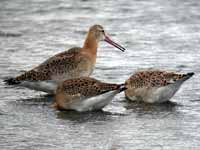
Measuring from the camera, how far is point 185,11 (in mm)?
19203

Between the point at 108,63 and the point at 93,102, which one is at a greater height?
the point at 93,102

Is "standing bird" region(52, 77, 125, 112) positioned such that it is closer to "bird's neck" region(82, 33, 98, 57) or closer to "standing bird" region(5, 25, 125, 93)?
"standing bird" region(5, 25, 125, 93)

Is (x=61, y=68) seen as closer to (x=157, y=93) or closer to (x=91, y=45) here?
(x=91, y=45)

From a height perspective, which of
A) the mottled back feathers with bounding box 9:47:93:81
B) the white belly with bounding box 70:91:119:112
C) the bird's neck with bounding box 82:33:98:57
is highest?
the bird's neck with bounding box 82:33:98:57

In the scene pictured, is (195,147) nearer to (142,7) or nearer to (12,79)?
(12,79)

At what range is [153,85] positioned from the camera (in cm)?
1242

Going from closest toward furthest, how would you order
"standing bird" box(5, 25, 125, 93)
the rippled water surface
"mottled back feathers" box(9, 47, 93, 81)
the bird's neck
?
the rippled water surface → "standing bird" box(5, 25, 125, 93) → "mottled back feathers" box(9, 47, 93, 81) → the bird's neck

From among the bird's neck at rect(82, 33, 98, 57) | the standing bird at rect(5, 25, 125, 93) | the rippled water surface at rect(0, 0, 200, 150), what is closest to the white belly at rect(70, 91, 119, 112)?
the rippled water surface at rect(0, 0, 200, 150)

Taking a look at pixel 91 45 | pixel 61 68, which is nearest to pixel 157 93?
pixel 61 68

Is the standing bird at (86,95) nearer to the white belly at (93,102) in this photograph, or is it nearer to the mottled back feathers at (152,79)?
the white belly at (93,102)

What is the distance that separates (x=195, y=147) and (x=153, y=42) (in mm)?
6674

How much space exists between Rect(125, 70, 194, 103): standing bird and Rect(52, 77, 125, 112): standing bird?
60 centimetres

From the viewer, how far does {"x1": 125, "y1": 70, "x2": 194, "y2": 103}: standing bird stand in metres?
12.2

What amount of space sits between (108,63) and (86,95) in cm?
318
